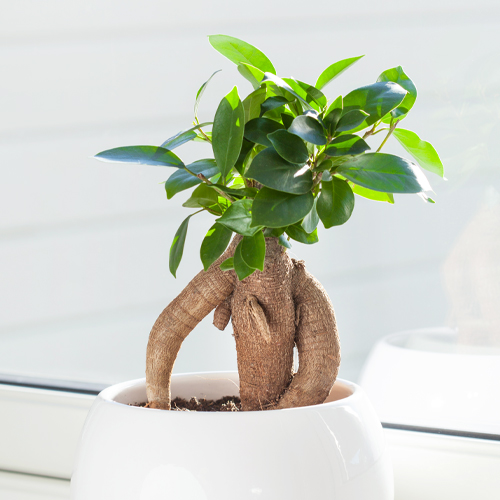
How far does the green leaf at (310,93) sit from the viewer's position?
48 centimetres

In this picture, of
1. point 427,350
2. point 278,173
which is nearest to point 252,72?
point 278,173

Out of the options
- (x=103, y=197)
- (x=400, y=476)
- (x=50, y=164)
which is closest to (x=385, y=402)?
(x=400, y=476)

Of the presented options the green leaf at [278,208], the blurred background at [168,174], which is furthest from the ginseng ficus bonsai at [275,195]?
the blurred background at [168,174]

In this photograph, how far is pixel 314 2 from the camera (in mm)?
946

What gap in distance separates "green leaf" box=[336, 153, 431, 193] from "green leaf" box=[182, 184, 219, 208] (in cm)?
16

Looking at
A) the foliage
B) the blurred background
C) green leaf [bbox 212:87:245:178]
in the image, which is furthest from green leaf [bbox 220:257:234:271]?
the blurred background

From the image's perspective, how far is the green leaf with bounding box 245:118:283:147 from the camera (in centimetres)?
49

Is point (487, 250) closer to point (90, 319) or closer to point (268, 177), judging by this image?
point (268, 177)

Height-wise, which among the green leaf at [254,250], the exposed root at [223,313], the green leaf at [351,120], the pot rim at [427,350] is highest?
the green leaf at [351,120]

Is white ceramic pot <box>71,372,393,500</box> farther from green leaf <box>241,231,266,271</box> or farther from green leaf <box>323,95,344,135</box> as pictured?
green leaf <box>323,95,344,135</box>

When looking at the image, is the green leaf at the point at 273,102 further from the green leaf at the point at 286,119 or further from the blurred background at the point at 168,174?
the blurred background at the point at 168,174

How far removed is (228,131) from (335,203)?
0.12 metres

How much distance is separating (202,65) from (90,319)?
0.62 meters

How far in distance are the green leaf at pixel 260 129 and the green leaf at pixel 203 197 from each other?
0.29 ft
